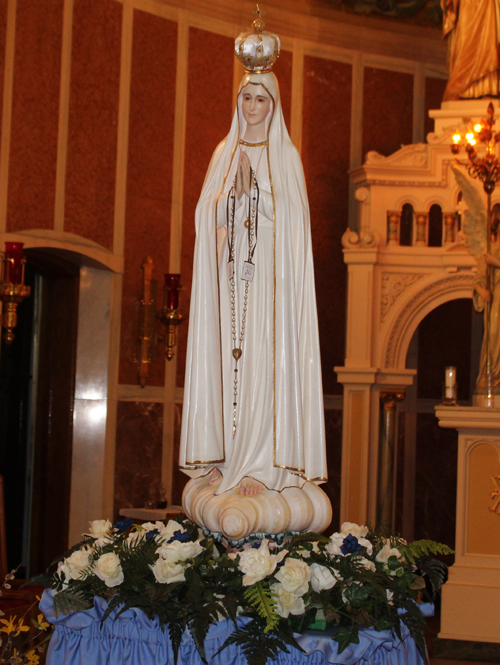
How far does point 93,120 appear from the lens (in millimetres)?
7188

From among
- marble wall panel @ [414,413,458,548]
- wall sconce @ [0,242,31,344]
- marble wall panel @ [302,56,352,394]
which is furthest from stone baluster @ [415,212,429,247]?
wall sconce @ [0,242,31,344]

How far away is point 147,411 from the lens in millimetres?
7473

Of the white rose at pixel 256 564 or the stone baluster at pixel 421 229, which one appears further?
the stone baluster at pixel 421 229

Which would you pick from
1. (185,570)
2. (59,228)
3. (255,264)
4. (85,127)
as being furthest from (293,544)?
(85,127)

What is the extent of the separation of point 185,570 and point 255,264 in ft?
3.95

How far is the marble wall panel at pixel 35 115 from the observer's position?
6.62m

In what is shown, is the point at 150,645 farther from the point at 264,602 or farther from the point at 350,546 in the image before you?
the point at 350,546

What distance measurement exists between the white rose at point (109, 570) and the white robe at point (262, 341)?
21.4 inches

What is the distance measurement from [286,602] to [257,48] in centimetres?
201

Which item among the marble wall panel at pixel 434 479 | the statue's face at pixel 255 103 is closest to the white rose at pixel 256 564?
the statue's face at pixel 255 103

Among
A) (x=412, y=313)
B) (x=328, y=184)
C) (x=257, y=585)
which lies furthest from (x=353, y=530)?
(x=328, y=184)

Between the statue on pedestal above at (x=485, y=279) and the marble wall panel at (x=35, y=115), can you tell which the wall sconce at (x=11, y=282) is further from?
the statue on pedestal above at (x=485, y=279)

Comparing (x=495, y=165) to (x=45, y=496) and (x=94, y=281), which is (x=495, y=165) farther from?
(x=45, y=496)

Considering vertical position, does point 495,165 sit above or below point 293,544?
above
